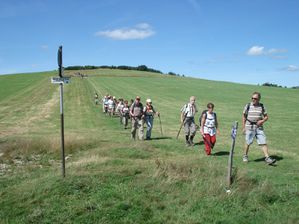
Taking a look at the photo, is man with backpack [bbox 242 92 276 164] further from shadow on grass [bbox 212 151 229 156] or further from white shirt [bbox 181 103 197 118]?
white shirt [bbox 181 103 197 118]

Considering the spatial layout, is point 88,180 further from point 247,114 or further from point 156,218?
point 247,114

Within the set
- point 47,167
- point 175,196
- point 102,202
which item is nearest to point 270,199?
point 175,196

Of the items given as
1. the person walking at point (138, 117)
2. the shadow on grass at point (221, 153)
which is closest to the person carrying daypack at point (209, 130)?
the shadow on grass at point (221, 153)

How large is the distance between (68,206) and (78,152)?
22.2ft

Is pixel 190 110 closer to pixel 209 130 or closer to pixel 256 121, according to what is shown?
pixel 209 130

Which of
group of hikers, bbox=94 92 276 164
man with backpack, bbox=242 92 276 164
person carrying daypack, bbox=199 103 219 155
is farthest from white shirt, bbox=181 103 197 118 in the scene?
man with backpack, bbox=242 92 276 164

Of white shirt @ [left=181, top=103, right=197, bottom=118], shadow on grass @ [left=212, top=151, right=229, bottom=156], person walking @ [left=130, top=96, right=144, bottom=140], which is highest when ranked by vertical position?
white shirt @ [left=181, top=103, right=197, bottom=118]

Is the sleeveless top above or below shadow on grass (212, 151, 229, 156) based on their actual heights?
above

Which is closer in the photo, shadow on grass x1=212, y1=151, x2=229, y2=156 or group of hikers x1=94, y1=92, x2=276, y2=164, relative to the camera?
group of hikers x1=94, y1=92, x2=276, y2=164

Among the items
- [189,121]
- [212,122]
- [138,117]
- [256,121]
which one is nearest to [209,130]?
[212,122]

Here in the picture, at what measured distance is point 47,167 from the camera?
12.9 metres

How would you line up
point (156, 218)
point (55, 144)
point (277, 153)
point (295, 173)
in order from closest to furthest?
point (156, 218), point (295, 173), point (277, 153), point (55, 144)

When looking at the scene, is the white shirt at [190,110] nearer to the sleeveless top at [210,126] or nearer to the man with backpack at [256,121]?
the sleeveless top at [210,126]

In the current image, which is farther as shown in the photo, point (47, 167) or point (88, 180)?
point (47, 167)
